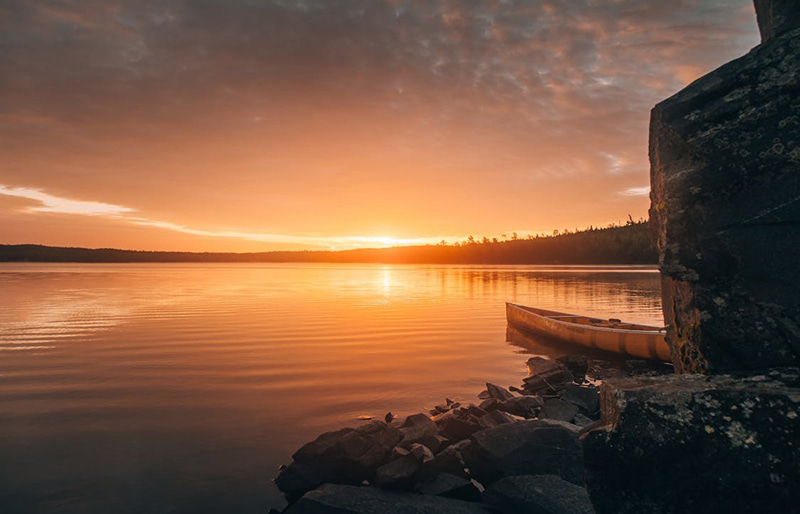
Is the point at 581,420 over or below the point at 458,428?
below

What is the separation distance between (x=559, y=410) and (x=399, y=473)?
4.73m

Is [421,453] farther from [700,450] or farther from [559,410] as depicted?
[700,450]

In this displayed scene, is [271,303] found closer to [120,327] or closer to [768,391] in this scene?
[120,327]

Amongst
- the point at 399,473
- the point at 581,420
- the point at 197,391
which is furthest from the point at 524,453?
the point at 197,391

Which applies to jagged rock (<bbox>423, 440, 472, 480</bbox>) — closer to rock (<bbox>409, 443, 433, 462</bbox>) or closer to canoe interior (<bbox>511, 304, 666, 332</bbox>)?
rock (<bbox>409, 443, 433, 462</bbox>)

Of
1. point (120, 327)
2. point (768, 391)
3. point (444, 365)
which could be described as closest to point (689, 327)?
point (768, 391)

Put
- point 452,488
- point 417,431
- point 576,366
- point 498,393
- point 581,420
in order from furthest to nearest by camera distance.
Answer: point 576,366 < point 498,393 < point 581,420 < point 417,431 < point 452,488

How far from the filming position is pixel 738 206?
3447 mm

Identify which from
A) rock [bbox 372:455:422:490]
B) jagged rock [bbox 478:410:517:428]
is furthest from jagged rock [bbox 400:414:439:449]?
jagged rock [bbox 478:410:517:428]

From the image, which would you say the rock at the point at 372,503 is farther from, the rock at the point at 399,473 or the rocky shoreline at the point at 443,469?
the rock at the point at 399,473

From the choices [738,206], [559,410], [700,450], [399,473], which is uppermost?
[738,206]

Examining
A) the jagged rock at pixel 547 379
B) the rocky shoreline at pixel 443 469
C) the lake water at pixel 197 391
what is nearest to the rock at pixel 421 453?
the rocky shoreline at pixel 443 469

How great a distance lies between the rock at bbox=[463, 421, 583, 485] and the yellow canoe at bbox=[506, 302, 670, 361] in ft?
20.2

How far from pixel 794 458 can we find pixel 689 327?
1208 millimetres
